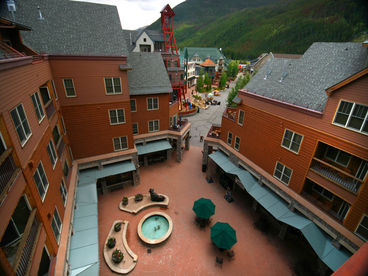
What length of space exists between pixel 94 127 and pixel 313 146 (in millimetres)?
22549

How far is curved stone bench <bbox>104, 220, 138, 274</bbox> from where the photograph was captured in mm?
16438

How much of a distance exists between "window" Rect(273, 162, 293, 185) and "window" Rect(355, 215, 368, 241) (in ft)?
19.5

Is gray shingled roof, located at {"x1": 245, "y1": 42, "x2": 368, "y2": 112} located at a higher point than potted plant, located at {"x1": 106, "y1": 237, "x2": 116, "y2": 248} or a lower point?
higher

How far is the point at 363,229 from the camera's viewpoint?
44.5 ft

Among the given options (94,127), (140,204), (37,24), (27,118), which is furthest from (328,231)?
(37,24)

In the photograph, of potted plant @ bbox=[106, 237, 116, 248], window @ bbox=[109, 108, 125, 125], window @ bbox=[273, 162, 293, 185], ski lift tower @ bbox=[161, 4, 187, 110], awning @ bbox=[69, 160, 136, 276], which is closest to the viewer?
awning @ bbox=[69, 160, 136, 276]

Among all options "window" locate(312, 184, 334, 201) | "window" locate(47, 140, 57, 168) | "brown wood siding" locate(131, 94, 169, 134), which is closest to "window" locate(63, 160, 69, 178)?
→ "window" locate(47, 140, 57, 168)

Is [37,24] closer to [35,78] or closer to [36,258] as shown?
[35,78]

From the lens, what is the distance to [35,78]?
13.2 metres

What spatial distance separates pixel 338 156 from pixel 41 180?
2311 centimetres

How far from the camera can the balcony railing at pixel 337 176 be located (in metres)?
14.3

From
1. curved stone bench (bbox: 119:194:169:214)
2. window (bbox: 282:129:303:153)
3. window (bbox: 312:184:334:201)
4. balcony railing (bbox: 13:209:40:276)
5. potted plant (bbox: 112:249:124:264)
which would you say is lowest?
curved stone bench (bbox: 119:194:169:214)

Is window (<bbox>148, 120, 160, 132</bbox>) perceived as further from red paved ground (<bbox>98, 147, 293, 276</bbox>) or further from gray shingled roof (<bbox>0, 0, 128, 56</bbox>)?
gray shingled roof (<bbox>0, 0, 128, 56</bbox>)

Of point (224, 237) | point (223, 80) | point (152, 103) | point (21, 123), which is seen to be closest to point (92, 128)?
point (152, 103)
